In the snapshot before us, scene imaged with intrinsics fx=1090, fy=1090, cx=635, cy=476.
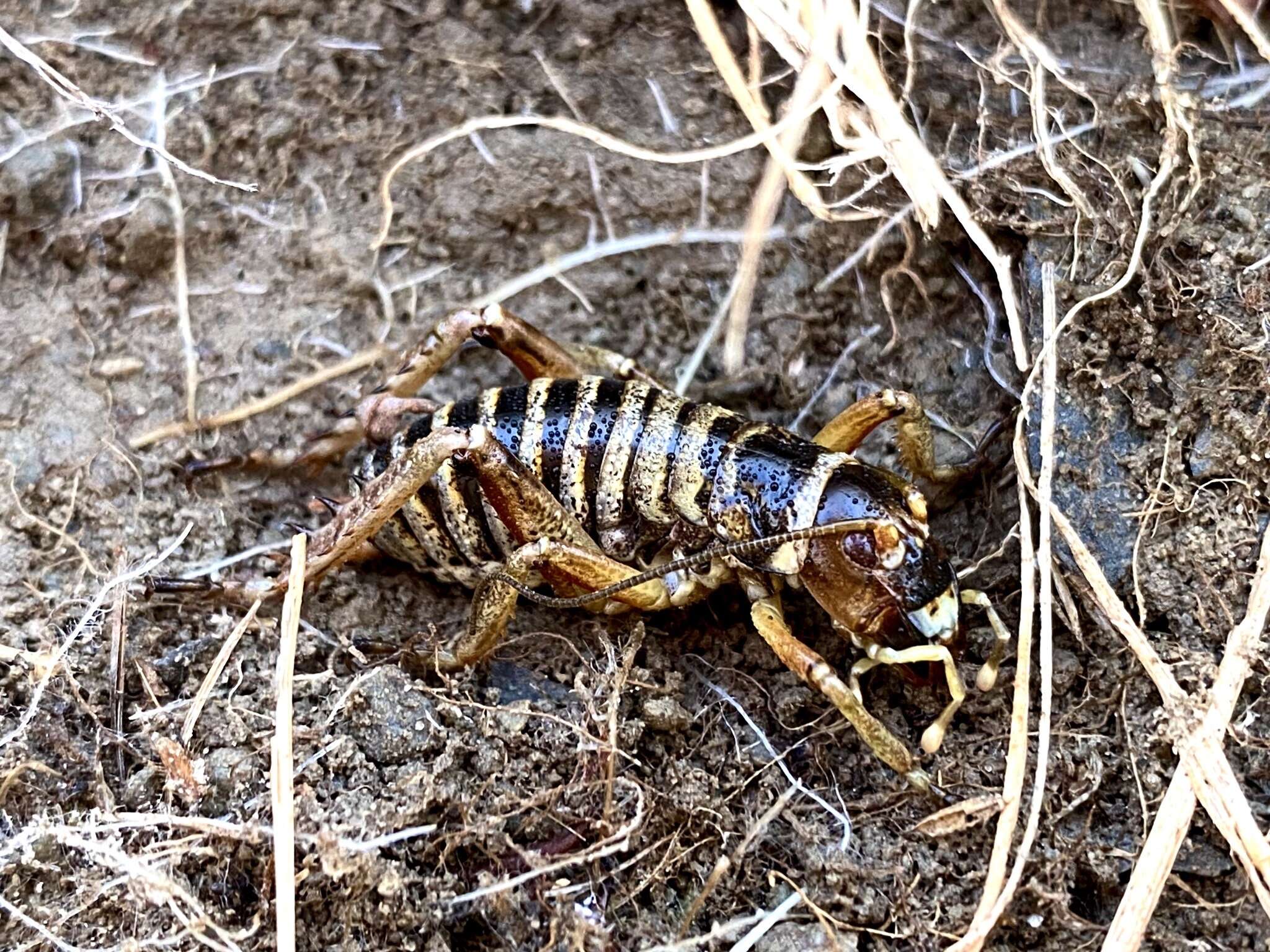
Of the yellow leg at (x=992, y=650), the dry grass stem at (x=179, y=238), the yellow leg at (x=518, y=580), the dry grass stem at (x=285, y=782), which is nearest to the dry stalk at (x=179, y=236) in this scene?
the dry grass stem at (x=179, y=238)

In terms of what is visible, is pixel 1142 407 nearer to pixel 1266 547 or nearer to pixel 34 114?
pixel 1266 547

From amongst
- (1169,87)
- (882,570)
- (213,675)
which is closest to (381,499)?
(213,675)

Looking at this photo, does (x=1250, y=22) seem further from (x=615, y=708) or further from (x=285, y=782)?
(x=285, y=782)

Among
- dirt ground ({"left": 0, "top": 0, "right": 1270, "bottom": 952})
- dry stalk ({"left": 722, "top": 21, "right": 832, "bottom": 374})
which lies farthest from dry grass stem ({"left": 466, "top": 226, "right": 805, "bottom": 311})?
dry stalk ({"left": 722, "top": 21, "right": 832, "bottom": 374})

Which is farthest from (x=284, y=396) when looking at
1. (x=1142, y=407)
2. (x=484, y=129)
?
(x=1142, y=407)

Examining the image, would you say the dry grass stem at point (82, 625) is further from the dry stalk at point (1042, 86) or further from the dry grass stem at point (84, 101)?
the dry stalk at point (1042, 86)

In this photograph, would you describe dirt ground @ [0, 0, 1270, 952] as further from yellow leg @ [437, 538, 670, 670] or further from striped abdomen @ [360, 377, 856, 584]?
striped abdomen @ [360, 377, 856, 584]
